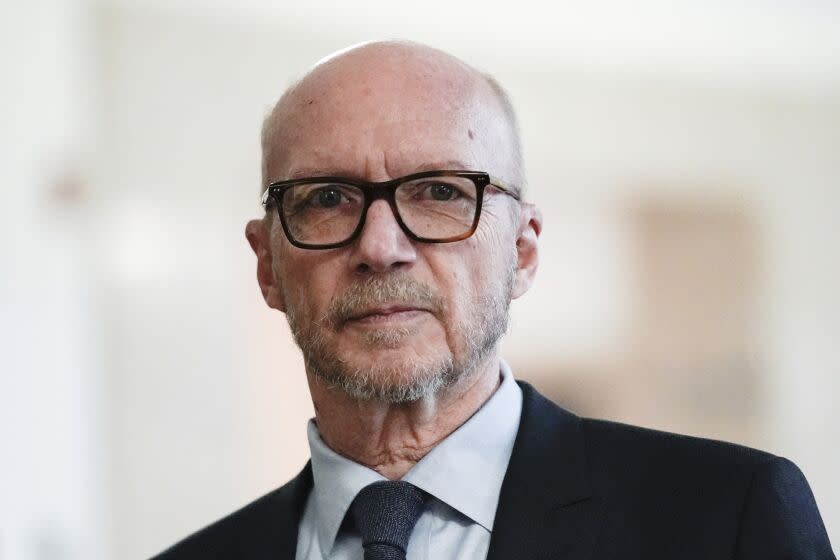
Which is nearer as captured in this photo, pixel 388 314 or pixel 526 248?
pixel 388 314

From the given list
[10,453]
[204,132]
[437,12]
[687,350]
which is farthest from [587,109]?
[10,453]

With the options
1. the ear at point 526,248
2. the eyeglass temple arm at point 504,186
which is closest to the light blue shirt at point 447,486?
the ear at point 526,248

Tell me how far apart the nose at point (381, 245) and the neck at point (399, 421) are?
0.19 m

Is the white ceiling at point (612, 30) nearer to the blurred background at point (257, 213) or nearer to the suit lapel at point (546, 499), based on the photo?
the blurred background at point (257, 213)

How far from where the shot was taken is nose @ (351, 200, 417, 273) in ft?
4.43

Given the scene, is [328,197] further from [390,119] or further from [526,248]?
[526,248]

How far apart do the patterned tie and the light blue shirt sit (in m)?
0.02

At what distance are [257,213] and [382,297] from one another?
209 centimetres

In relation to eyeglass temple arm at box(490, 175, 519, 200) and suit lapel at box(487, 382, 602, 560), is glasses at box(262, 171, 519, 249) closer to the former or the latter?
eyeglass temple arm at box(490, 175, 519, 200)

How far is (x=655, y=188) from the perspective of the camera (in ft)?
12.5

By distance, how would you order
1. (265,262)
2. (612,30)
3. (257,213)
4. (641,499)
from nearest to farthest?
(641,499), (265,262), (257,213), (612,30)

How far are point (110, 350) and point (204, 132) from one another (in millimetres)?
716

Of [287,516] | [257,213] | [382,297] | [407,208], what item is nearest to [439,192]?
[407,208]

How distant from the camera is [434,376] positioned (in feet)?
4.56
